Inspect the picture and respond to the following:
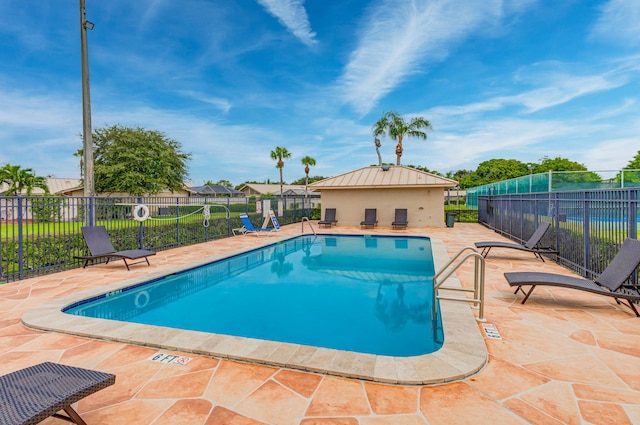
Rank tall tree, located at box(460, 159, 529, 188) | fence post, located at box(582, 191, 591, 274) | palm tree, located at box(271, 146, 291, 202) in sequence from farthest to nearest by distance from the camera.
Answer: tall tree, located at box(460, 159, 529, 188) < palm tree, located at box(271, 146, 291, 202) < fence post, located at box(582, 191, 591, 274)

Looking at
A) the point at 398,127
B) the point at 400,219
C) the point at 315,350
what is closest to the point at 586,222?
the point at 315,350

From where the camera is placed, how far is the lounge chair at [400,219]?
1792 cm

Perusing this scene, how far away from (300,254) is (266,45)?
501 inches

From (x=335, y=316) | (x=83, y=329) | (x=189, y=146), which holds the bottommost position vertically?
(x=335, y=316)

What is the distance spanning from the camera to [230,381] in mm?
3076

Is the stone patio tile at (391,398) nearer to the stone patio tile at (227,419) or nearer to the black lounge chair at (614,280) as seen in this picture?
the stone patio tile at (227,419)

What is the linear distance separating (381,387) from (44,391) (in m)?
2.51

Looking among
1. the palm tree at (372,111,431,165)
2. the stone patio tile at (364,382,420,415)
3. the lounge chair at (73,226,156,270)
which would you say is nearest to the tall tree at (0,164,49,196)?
the lounge chair at (73,226,156,270)

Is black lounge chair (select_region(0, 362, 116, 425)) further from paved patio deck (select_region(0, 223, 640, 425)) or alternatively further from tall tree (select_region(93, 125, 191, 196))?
tall tree (select_region(93, 125, 191, 196))

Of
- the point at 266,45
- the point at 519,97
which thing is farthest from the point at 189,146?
the point at 519,97

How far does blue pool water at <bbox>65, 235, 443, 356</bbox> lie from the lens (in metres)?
4.90

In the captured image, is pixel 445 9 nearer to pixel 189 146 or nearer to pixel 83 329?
pixel 83 329

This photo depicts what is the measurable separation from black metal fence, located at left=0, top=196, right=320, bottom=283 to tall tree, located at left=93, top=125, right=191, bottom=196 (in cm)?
1450

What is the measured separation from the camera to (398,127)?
3042 cm
